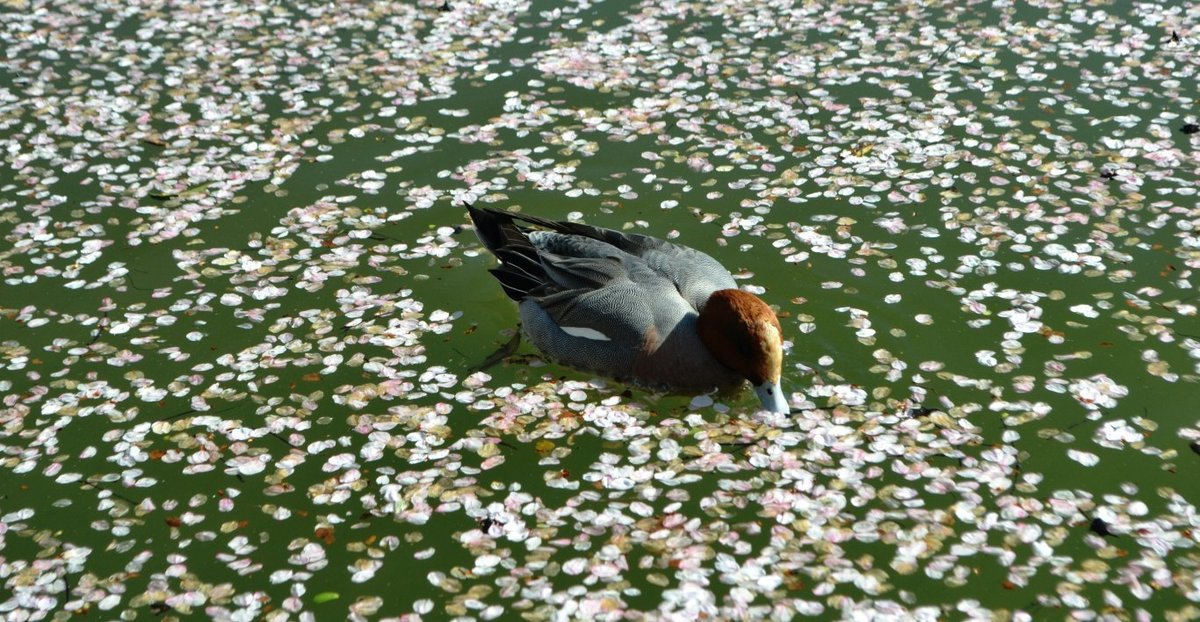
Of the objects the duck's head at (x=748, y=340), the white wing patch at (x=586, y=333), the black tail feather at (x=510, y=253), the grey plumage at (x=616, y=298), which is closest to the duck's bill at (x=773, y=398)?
the duck's head at (x=748, y=340)

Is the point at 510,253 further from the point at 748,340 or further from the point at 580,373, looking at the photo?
the point at 748,340

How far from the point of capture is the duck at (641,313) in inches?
262

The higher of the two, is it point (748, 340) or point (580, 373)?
point (748, 340)

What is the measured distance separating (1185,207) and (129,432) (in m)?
7.67

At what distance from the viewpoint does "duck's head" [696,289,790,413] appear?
6539 millimetres

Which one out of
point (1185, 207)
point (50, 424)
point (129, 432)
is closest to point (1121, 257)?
point (1185, 207)

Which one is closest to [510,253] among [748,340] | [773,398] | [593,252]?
[593,252]

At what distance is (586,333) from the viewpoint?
707 cm

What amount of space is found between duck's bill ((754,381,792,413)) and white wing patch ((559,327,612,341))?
102 centimetres

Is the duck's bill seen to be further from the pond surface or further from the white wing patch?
the white wing patch

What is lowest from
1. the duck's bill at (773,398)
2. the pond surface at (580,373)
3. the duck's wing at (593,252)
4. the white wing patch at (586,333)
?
the pond surface at (580,373)

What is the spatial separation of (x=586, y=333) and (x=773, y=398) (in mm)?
1232

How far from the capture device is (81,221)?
925 cm

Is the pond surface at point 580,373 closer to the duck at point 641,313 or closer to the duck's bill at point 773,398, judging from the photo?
the duck's bill at point 773,398
